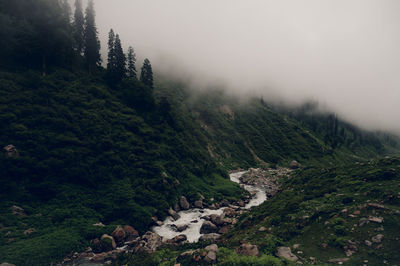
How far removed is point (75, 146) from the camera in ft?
211

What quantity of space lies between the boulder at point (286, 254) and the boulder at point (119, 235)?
34.3 meters

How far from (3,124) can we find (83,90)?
1330 inches

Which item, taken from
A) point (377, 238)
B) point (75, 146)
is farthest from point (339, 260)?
point (75, 146)

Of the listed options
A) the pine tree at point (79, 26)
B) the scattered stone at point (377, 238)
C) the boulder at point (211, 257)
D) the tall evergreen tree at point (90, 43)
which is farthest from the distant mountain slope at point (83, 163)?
the scattered stone at point (377, 238)

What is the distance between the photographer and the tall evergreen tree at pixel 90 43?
10438cm

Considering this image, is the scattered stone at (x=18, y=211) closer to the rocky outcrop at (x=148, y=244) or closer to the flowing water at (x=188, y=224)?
the rocky outcrop at (x=148, y=244)

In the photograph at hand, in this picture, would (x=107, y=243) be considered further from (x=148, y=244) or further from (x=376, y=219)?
(x=376, y=219)

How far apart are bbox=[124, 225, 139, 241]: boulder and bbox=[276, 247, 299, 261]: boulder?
113ft

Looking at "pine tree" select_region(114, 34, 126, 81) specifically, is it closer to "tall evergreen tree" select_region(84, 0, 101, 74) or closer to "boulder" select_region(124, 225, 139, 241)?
"tall evergreen tree" select_region(84, 0, 101, 74)

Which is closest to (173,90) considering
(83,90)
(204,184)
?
(83,90)

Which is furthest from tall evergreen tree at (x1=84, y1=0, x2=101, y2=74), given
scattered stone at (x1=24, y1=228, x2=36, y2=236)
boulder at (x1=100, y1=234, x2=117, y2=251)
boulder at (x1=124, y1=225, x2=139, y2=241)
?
boulder at (x1=100, y1=234, x2=117, y2=251)

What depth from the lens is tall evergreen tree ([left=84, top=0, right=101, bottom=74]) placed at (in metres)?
104

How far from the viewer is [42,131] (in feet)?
203

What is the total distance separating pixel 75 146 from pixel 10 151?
49.0ft
